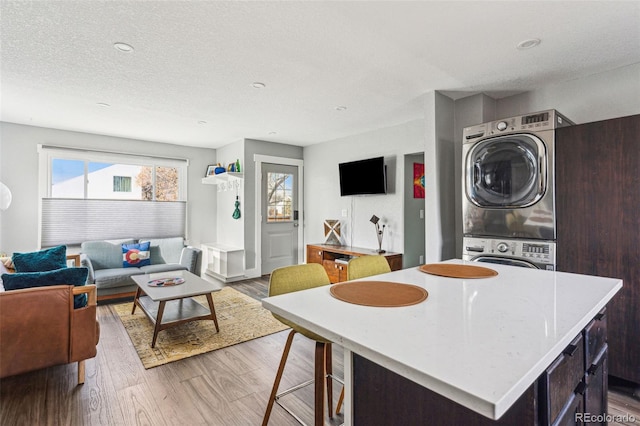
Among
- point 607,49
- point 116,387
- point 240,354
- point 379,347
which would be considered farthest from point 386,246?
point 379,347

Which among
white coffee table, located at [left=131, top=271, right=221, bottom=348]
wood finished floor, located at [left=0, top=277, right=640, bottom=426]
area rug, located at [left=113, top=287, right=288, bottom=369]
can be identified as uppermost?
white coffee table, located at [left=131, top=271, right=221, bottom=348]

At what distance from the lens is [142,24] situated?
2.06m

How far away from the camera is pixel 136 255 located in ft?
14.9

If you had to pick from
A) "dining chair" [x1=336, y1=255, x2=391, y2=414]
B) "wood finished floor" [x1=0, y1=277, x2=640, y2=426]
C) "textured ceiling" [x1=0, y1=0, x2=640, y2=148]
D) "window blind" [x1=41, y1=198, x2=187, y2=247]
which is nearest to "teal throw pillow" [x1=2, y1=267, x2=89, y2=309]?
"wood finished floor" [x1=0, y1=277, x2=640, y2=426]

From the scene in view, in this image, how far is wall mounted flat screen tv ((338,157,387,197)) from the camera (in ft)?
15.0

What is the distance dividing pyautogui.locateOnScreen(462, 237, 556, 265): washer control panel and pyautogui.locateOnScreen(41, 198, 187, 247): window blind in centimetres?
482

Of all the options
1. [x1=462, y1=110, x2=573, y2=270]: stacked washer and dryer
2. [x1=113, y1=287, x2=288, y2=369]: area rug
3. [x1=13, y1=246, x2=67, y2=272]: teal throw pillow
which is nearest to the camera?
[x1=462, y1=110, x2=573, y2=270]: stacked washer and dryer

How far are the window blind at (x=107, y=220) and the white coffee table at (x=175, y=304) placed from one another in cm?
191

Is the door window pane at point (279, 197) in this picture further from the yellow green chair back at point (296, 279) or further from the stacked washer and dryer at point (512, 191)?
the yellow green chair back at point (296, 279)

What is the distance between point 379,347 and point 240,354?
89.2 inches

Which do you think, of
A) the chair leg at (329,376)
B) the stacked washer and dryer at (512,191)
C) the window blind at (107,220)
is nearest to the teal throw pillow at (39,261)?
the window blind at (107,220)

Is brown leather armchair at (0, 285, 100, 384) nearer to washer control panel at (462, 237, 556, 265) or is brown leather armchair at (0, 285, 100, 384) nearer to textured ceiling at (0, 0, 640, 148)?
textured ceiling at (0, 0, 640, 148)

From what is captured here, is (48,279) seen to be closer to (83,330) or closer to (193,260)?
(83,330)

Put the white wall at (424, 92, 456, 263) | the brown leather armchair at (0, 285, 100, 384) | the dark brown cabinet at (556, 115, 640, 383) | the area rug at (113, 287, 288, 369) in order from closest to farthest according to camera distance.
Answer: the brown leather armchair at (0, 285, 100, 384)
the dark brown cabinet at (556, 115, 640, 383)
the area rug at (113, 287, 288, 369)
the white wall at (424, 92, 456, 263)
